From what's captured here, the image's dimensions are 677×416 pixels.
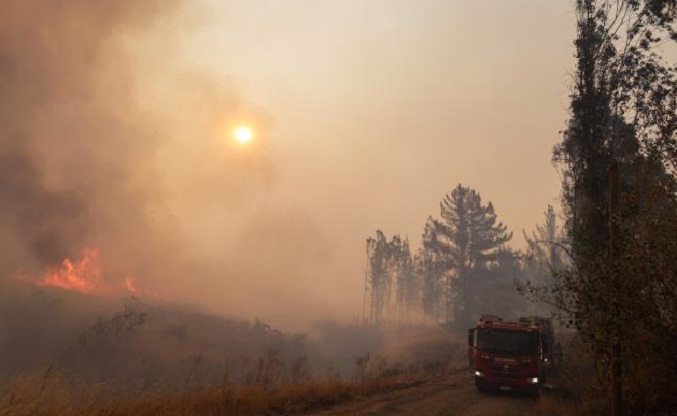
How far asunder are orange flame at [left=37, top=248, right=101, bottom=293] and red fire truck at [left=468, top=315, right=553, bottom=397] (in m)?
33.8

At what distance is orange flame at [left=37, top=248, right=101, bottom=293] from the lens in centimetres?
3978

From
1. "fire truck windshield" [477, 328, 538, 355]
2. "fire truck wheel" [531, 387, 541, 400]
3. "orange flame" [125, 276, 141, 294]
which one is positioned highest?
"orange flame" [125, 276, 141, 294]

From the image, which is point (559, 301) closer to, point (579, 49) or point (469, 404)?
point (469, 404)

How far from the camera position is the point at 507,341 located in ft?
66.6

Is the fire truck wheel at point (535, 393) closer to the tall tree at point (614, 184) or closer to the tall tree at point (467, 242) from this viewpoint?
the tall tree at point (614, 184)

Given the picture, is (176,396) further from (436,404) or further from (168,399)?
(436,404)

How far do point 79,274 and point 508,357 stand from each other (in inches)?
1501

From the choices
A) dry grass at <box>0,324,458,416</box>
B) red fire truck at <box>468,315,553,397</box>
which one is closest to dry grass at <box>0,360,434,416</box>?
dry grass at <box>0,324,458,416</box>

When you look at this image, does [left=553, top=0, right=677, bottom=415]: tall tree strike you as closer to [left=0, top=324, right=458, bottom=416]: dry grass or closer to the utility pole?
the utility pole

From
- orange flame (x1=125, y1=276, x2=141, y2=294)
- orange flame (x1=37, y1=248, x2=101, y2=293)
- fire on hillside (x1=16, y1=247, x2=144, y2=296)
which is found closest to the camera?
fire on hillside (x1=16, y1=247, x2=144, y2=296)

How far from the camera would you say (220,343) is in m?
40.7

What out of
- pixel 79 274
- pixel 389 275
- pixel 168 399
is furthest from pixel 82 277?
pixel 389 275

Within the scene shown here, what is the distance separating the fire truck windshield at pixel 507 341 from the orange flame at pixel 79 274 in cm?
3391

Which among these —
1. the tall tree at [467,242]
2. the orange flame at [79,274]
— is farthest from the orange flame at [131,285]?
the tall tree at [467,242]
